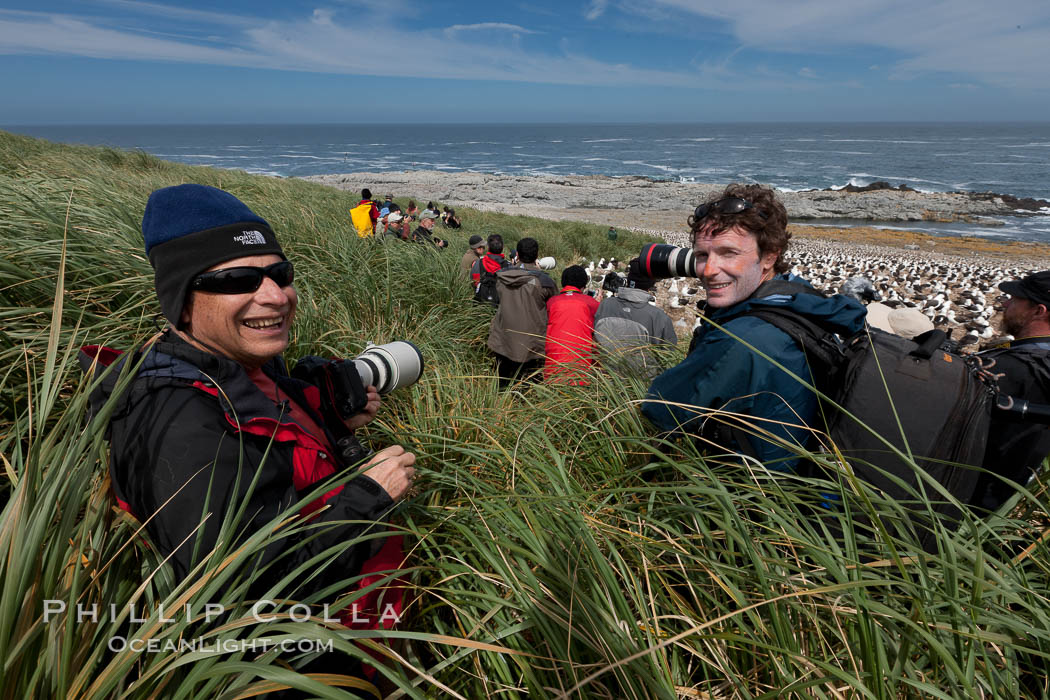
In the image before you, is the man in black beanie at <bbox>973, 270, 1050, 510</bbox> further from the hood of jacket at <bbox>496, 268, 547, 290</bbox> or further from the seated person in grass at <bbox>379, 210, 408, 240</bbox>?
the seated person in grass at <bbox>379, 210, 408, 240</bbox>

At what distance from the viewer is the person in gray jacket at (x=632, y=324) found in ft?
10.7

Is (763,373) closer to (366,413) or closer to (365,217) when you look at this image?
(366,413)

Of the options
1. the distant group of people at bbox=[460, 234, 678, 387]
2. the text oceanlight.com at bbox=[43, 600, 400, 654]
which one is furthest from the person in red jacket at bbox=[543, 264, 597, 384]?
the text oceanlight.com at bbox=[43, 600, 400, 654]

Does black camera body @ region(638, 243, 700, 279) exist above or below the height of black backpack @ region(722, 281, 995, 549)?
above

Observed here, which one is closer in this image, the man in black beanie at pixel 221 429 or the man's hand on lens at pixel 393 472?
the man in black beanie at pixel 221 429

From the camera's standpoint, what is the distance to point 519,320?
4605 mm

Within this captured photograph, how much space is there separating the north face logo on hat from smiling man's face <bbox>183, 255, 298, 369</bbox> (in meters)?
0.04

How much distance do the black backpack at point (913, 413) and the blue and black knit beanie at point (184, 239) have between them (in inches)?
72.9

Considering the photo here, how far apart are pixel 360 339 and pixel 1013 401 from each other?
3.32 m

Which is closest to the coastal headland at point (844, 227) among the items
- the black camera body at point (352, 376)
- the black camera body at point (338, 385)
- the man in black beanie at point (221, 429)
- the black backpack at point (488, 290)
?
the black backpack at point (488, 290)

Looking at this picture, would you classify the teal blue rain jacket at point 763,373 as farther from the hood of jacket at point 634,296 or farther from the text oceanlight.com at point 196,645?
Result: the hood of jacket at point 634,296

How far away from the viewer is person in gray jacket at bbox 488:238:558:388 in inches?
178

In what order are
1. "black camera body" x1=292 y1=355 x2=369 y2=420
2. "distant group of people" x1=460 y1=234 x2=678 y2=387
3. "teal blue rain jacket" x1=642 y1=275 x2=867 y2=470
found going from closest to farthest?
"teal blue rain jacket" x1=642 y1=275 x2=867 y2=470
"black camera body" x1=292 y1=355 x2=369 y2=420
"distant group of people" x1=460 y1=234 x2=678 y2=387

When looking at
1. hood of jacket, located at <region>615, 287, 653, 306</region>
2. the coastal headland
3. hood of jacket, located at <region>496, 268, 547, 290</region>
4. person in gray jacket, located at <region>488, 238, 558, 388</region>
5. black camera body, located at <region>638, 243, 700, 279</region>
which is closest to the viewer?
black camera body, located at <region>638, 243, 700, 279</region>
